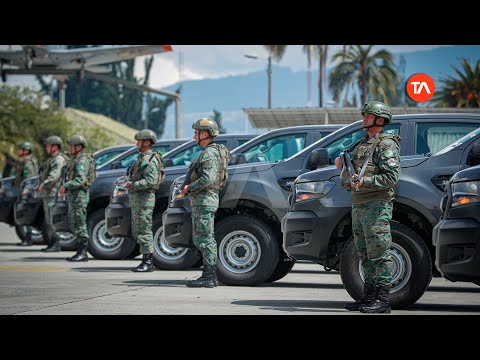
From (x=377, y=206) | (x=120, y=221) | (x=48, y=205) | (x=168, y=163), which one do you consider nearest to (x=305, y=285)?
(x=120, y=221)

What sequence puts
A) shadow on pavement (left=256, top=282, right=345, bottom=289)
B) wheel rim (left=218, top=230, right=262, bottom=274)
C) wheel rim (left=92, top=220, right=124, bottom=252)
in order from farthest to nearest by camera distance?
wheel rim (left=92, top=220, right=124, bottom=252) → shadow on pavement (left=256, top=282, right=345, bottom=289) → wheel rim (left=218, top=230, right=262, bottom=274)

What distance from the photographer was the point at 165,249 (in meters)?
15.5

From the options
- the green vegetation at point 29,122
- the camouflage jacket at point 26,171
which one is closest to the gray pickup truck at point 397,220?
the camouflage jacket at point 26,171

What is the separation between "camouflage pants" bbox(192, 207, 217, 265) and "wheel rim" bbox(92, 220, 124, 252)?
191 inches

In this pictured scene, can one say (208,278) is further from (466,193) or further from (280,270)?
(466,193)

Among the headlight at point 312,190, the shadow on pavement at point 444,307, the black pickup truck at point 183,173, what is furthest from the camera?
the black pickup truck at point 183,173

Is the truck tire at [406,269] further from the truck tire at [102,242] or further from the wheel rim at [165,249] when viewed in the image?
the truck tire at [102,242]

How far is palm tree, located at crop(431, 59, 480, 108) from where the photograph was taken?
5388cm

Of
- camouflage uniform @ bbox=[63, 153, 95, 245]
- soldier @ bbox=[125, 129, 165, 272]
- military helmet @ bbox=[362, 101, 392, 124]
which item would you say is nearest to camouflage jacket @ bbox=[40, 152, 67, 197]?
camouflage uniform @ bbox=[63, 153, 95, 245]

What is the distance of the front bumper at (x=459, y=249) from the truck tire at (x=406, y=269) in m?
0.75

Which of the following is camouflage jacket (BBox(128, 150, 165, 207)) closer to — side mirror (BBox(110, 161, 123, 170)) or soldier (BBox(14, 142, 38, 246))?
side mirror (BBox(110, 161, 123, 170))

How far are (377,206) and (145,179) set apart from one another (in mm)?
5715

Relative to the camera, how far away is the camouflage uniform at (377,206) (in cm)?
963
